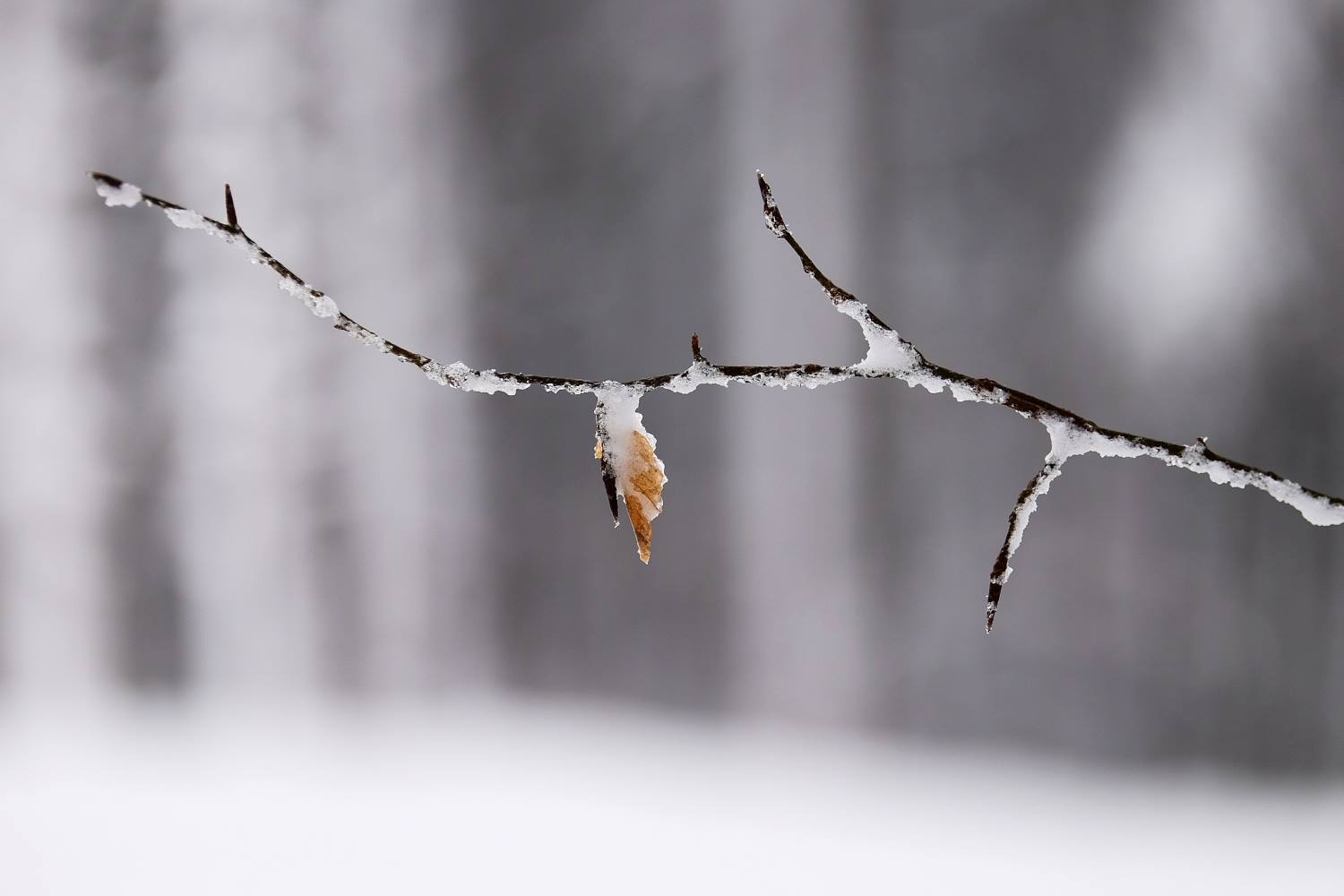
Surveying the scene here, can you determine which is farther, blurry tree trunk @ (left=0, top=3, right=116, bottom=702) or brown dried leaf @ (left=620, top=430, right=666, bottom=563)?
blurry tree trunk @ (left=0, top=3, right=116, bottom=702)

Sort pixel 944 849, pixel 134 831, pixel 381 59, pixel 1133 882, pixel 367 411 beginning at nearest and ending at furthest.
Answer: pixel 1133 882 < pixel 944 849 < pixel 134 831 < pixel 381 59 < pixel 367 411

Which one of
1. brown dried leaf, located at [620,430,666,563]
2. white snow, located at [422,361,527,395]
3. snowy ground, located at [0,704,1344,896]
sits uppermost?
white snow, located at [422,361,527,395]

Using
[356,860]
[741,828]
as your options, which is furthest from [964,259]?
[356,860]

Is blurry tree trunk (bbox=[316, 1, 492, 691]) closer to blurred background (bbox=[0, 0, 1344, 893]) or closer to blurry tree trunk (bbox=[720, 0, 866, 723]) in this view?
blurred background (bbox=[0, 0, 1344, 893])

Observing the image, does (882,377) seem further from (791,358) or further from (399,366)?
(399,366)

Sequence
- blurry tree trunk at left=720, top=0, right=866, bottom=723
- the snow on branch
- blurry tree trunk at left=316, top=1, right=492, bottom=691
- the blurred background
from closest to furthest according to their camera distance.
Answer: the snow on branch < the blurred background < blurry tree trunk at left=720, top=0, right=866, bottom=723 < blurry tree trunk at left=316, top=1, right=492, bottom=691

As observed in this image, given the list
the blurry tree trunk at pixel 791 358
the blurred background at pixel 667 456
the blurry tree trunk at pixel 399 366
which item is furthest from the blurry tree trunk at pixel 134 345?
the blurry tree trunk at pixel 791 358

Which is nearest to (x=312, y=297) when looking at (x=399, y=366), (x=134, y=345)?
(x=399, y=366)

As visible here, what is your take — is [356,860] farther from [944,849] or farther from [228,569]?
[944,849]

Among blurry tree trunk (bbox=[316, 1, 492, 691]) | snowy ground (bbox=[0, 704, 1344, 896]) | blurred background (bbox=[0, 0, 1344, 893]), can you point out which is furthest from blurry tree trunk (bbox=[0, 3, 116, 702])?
blurry tree trunk (bbox=[316, 1, 492, 691])
